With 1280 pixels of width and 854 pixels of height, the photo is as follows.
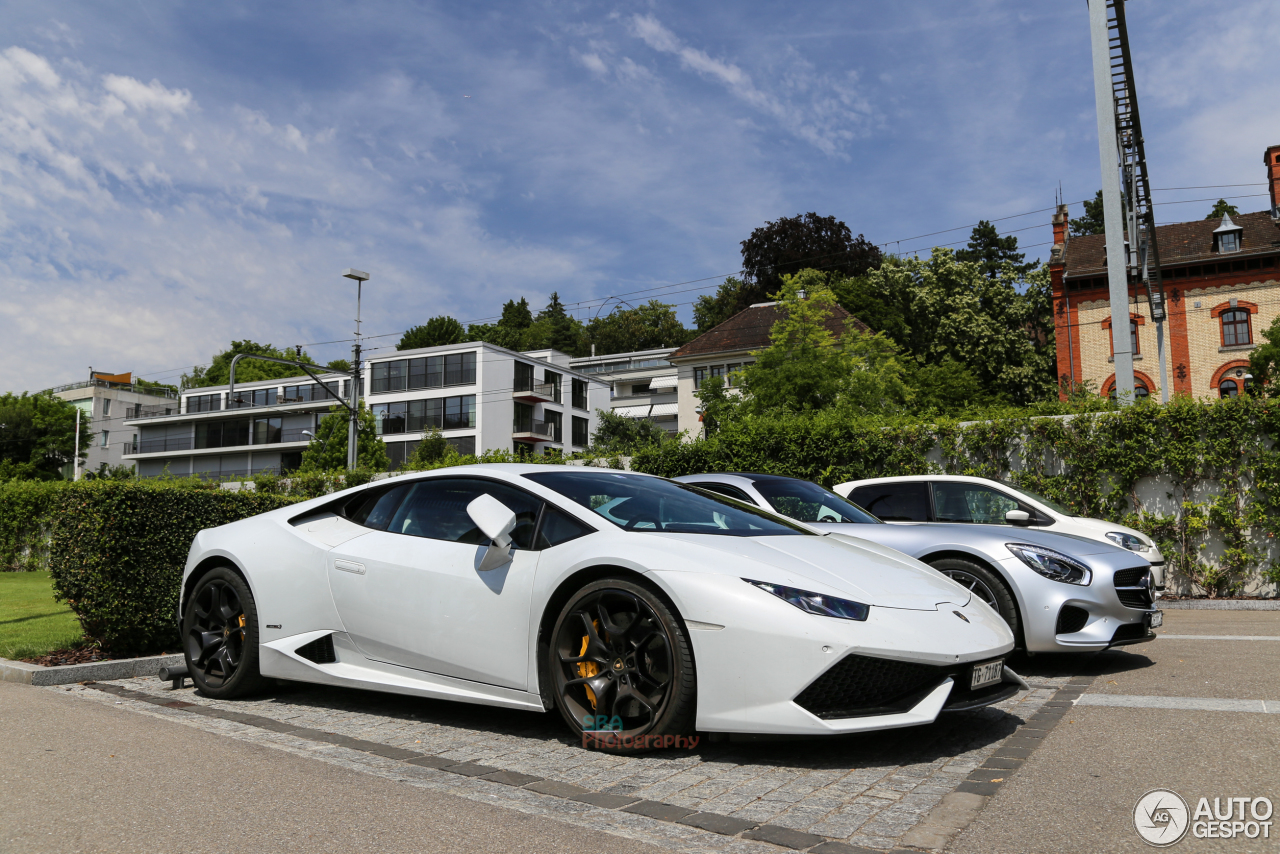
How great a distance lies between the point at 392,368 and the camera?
58531mm

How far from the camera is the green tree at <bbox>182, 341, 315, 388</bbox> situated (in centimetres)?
8312

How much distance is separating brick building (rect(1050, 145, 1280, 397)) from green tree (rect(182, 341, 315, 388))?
2468 inches

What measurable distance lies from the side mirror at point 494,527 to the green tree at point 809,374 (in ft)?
65.2

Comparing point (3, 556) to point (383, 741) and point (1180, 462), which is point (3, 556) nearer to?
Answer: point (383, 741)

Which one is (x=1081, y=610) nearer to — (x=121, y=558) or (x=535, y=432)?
(x=121, y=558)

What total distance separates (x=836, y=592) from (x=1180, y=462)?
9.90 metres

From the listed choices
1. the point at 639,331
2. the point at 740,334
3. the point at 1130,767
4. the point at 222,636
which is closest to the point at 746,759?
the point at 1130,767

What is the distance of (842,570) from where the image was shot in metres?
3.90

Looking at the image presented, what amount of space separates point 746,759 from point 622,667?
653 mm

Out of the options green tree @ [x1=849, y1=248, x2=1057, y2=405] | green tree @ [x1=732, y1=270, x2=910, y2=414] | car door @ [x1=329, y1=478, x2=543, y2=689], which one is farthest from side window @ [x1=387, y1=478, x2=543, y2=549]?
green tree @ [x1=849, y1=248, x2=1057, y2=405]

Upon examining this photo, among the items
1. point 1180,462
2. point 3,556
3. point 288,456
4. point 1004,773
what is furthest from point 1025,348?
point 288,456

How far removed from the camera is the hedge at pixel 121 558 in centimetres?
633

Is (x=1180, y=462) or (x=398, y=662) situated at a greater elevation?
(x=1180, y=462)

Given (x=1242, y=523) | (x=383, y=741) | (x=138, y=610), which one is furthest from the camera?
(x=1242, y=523)
